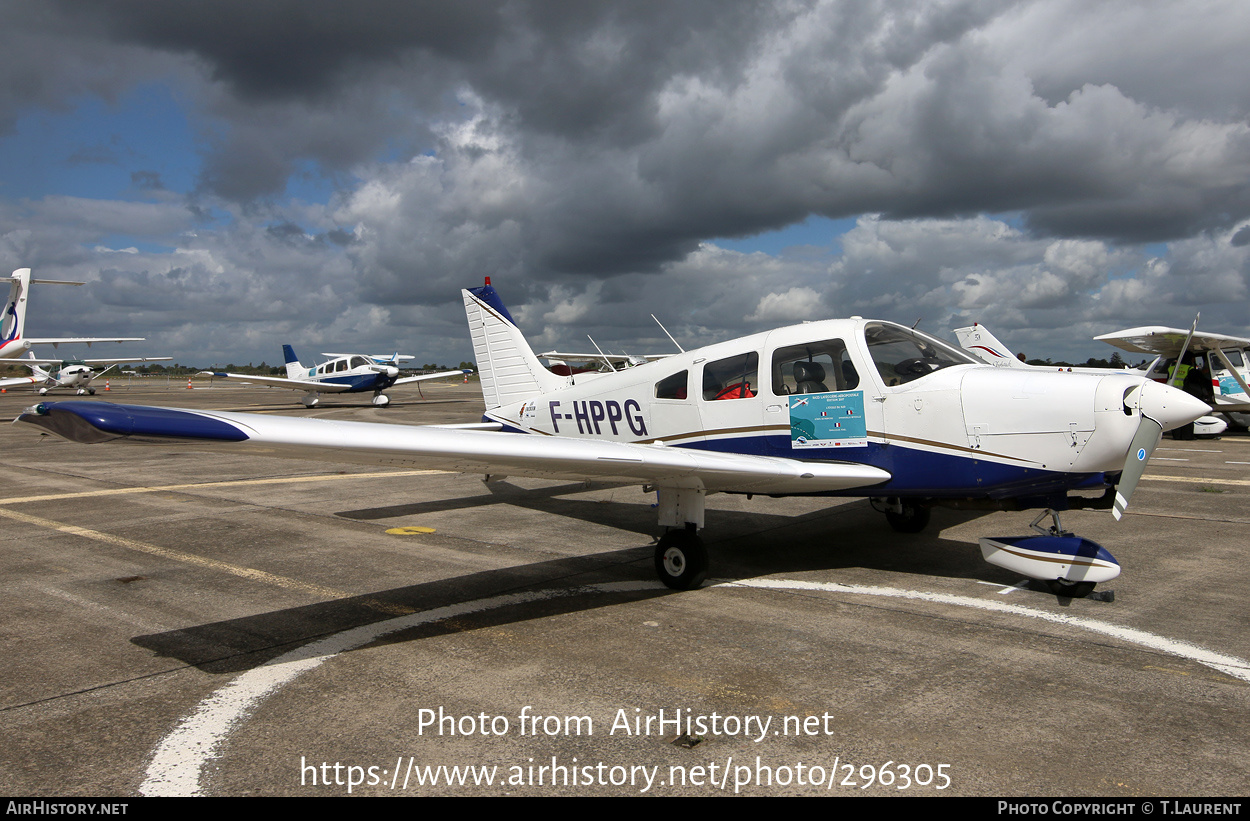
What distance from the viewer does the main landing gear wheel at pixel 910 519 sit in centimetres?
759

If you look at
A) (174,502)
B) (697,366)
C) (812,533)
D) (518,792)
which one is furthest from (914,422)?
(174,502)

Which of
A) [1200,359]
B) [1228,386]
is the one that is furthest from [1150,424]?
[1228,386]

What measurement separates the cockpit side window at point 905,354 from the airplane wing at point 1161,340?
43.9ft

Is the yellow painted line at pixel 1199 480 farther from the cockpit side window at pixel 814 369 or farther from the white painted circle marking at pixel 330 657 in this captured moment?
the cockpit side window at pixel 814 369

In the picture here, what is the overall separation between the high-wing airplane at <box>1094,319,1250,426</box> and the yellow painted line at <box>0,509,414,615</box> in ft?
58.0

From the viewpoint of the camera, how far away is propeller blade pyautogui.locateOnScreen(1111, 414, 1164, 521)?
4.55 meters

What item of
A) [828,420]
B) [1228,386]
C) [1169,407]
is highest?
[1228,386]

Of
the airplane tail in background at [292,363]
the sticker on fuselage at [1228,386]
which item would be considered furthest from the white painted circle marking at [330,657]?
the airplane tail in background at [292,363]

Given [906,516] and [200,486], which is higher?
[906,516]

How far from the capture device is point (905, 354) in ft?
19.1

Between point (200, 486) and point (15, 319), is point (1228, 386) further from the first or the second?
point (15, 319)

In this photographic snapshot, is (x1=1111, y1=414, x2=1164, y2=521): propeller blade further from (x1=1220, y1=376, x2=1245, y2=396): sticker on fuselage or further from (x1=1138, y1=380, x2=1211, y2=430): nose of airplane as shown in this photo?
(x1=1220, y1=376, x2=1245, y2=396): sticker on fuselage

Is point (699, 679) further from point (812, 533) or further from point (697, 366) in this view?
point (812, 533)

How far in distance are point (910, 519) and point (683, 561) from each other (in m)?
3.25
